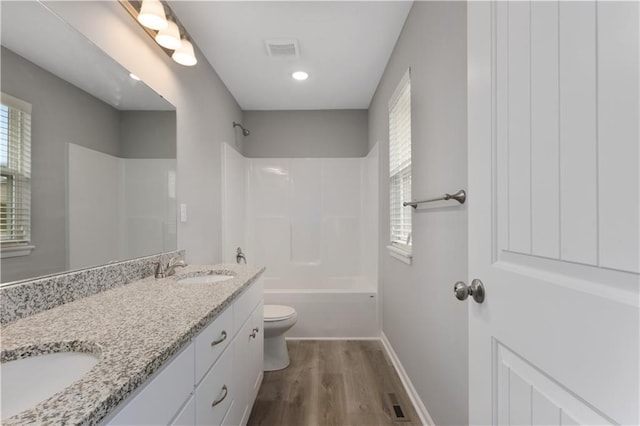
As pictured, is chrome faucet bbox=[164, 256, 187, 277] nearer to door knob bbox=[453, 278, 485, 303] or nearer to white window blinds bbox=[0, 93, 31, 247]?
white window blinds bbox=[0, 93, 31, 247]

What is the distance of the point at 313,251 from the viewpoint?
11.6ft

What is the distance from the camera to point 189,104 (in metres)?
2.08

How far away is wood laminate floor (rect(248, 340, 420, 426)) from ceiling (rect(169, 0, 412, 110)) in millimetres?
2424

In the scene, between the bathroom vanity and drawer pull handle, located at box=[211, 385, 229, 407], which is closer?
the bathroom vanity

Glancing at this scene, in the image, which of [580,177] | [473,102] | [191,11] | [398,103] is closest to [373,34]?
[398,103]

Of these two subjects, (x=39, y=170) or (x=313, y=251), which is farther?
(x=313, y=251)

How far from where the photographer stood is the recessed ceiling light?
2.60m

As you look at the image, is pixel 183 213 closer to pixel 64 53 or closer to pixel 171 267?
pixel 171 267

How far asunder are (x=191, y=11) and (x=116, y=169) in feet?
3.62

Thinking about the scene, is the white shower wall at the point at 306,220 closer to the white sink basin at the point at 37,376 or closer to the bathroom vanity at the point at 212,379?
the bathroom vanity at the point at 212,379

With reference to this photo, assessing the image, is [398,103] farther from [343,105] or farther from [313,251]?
[313,251]

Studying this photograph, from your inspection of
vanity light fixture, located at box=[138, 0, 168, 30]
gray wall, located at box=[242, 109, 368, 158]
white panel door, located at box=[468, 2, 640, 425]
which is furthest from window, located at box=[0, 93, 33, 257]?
gray wall, located at box=[242, 109, 368, 158]

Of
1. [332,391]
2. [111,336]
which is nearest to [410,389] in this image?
[332,391]

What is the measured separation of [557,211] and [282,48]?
217 centimetres
